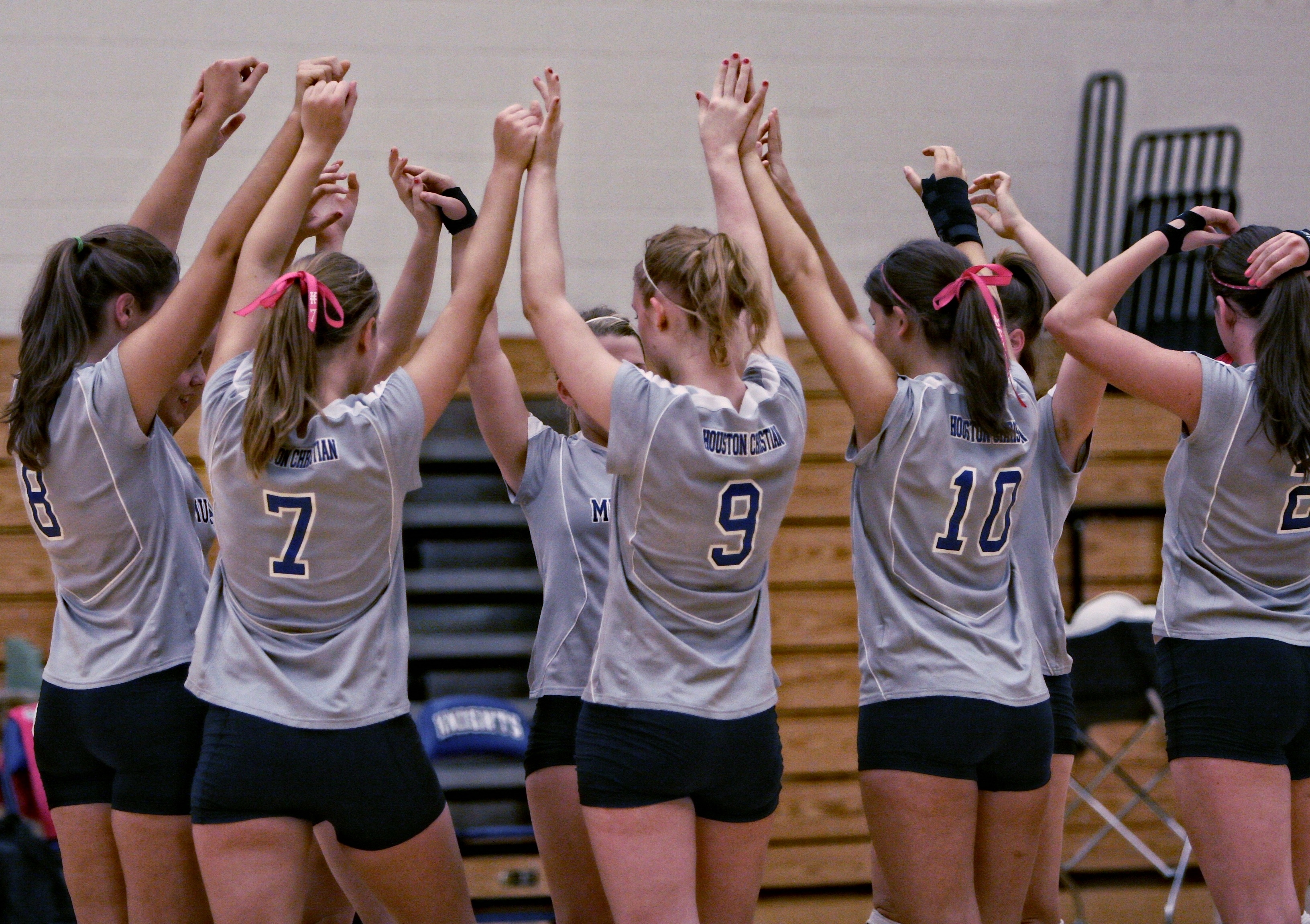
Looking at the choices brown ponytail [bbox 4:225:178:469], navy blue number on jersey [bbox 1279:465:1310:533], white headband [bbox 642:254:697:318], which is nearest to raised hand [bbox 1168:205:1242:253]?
navy blue number on jersey [bbox 1279:465:1310:533]

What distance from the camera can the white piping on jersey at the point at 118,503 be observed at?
7.48ft

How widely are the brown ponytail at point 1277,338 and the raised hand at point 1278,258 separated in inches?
1.7

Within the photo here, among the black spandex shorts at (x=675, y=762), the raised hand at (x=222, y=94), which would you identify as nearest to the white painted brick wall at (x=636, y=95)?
the raised hand at (x=222, y=94)

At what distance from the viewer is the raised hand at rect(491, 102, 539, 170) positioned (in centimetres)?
239

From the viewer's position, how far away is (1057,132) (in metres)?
5.53

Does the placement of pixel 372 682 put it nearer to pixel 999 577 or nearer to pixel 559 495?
pixel 559 495

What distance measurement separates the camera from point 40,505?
236 cm

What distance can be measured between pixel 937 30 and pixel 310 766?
4.53 meters

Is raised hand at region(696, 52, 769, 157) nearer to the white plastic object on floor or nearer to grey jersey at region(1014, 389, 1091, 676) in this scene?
grey jersey at region(1014, 389, 1091, 676)

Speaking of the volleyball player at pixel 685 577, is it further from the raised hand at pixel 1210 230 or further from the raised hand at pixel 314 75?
the raised hand at pixel 1210 230

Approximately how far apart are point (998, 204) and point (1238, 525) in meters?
0.97

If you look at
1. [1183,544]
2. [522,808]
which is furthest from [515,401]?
[522,808]

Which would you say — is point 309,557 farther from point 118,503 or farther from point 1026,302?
point 1026,302

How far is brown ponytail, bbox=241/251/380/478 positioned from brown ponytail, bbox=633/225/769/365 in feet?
1.65
